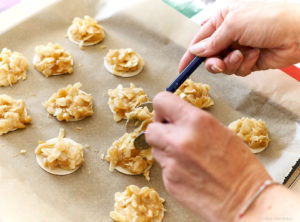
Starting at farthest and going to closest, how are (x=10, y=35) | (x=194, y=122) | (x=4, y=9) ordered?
1. (x=4, y=9)
2. (x=10, y=35)
3. (x=194, y=122)

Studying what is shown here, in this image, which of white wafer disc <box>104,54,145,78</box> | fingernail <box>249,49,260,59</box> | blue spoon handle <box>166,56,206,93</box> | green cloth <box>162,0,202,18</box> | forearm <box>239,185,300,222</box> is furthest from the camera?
green cloth <box>162,0,202,18</box>

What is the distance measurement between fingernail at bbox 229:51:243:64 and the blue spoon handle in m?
0.14

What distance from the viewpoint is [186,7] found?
101 inches

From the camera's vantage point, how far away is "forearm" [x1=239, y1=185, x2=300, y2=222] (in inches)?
38.5

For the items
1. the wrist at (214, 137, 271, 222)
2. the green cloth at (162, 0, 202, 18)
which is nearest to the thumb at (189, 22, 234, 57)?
the wrist at (214, 137, 271, 222)

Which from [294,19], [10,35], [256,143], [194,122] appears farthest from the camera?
[10,35]

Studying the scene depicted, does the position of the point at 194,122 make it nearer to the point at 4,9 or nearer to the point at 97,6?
the point at 97,6

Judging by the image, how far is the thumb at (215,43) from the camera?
5.26ft

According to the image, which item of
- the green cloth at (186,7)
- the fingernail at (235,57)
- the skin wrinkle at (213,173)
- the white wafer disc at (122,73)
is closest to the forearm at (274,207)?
the skin wrinkle at (213,173)

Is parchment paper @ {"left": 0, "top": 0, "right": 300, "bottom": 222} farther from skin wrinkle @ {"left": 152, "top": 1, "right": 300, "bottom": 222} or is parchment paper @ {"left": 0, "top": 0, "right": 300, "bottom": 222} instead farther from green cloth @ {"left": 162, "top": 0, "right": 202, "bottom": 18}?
skin wrinkle @ {"left": 152, "top": 1, "right": 300, "bottom": 222}

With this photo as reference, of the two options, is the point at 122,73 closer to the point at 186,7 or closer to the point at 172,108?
the point at 186,7

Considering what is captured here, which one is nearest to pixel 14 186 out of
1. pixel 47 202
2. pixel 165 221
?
pixel 47 202

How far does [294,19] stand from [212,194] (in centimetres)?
95

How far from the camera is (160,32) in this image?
237 centimetres
